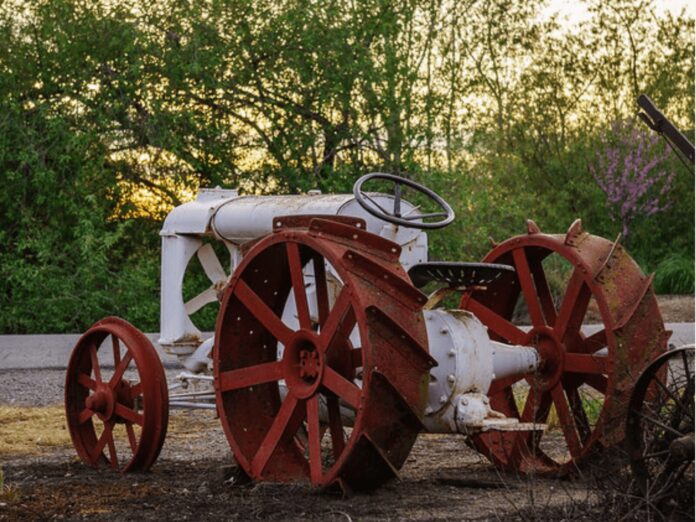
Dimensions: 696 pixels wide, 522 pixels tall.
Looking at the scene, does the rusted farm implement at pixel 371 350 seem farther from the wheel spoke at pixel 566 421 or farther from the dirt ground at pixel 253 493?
the dirt ground at pixel 253 493

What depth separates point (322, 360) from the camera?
16.1ft

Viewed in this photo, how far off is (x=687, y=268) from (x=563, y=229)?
212cm

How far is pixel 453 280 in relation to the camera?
16.8 feet

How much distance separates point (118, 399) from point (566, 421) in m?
2.05

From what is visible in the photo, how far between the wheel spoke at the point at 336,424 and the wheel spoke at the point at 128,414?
1013 millimetres


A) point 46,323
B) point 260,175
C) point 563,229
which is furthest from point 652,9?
point 46,323

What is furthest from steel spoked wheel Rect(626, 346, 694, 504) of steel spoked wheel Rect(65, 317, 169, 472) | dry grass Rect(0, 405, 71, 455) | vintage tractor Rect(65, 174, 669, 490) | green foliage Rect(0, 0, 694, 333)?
green foliage Rect(0, 0, 694, 333)

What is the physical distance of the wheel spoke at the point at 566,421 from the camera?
5559 millimetres

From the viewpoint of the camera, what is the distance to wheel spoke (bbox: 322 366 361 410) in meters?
4.73

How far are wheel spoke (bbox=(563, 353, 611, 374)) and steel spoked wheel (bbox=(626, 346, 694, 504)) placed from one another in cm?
120

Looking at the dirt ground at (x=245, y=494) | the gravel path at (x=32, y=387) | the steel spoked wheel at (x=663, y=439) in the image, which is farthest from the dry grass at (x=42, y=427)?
the steel spoked wheel at (x=663, y=439)

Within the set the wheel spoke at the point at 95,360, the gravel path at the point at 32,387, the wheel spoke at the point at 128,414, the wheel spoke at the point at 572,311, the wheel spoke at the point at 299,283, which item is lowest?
the gravel path at the point at 32,387

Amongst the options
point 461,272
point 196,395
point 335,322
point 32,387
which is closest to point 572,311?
point 461,272

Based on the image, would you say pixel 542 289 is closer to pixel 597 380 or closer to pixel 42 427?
pixel 597 380
